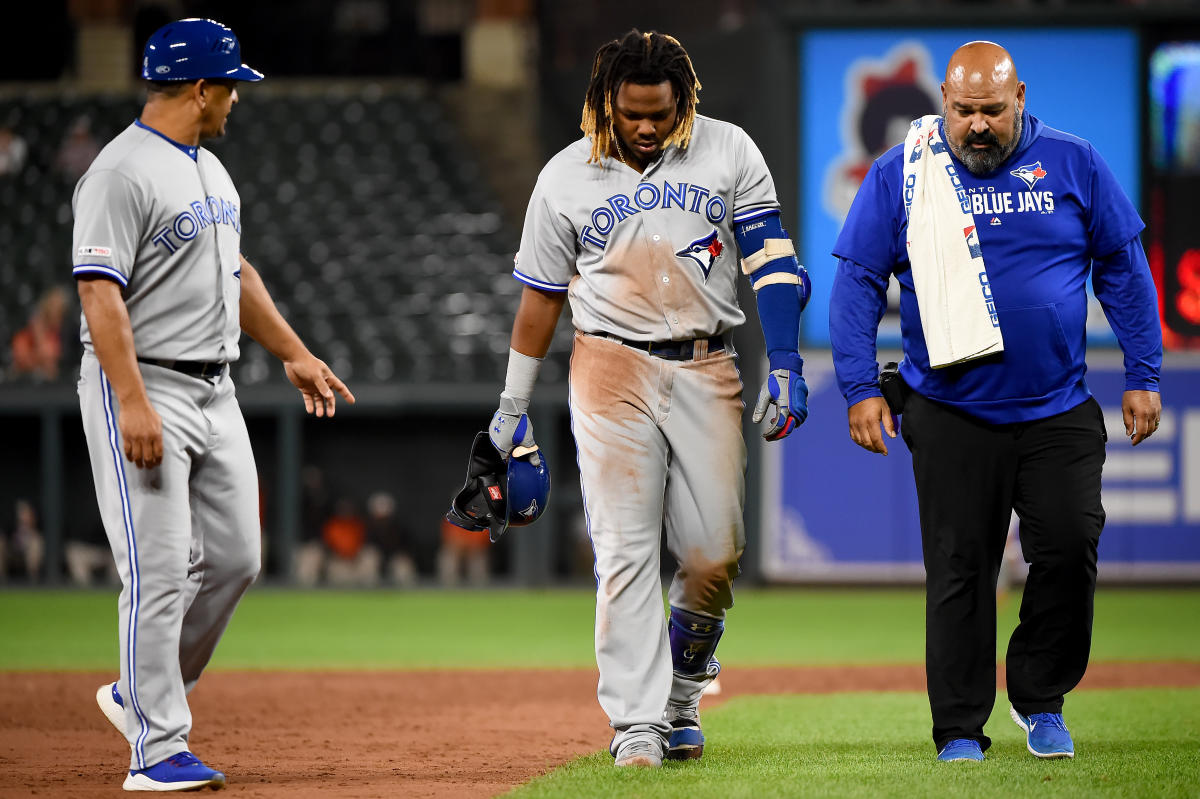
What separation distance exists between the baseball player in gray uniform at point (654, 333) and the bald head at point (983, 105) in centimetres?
57

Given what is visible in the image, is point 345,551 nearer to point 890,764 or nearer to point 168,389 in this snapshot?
point 168,389

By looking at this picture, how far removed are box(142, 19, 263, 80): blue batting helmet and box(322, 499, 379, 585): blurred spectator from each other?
10.5m

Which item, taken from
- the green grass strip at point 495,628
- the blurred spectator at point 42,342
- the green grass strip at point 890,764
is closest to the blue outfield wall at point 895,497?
the green grass strip at point 495,628

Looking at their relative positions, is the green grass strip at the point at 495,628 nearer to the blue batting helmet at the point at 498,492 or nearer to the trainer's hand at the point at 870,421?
the blue batting helmet at the point at 498,492

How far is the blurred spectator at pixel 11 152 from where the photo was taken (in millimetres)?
17875

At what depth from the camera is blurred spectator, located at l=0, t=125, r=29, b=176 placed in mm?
17875

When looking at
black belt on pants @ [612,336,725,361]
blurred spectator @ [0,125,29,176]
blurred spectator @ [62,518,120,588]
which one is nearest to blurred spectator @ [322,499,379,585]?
blurred spectator @ [62,518,120,588]

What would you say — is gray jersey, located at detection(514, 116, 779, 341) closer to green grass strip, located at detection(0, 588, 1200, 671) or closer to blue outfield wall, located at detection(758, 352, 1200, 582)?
green grass strip, located at detection(0, 588, 1200, 671)

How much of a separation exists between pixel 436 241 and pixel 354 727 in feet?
39.8

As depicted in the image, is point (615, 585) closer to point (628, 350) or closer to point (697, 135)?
point (628, 350)

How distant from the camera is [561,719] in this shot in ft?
19.6

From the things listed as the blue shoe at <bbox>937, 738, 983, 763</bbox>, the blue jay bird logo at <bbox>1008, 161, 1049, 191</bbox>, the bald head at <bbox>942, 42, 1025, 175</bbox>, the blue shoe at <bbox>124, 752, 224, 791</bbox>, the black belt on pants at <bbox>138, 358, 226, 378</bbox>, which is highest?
the bald head at <bbox>942, 42, 1025, 175</bbox>

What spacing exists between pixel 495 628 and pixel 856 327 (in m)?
6.80

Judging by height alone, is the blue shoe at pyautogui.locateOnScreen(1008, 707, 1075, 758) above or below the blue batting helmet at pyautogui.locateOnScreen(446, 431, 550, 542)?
below
